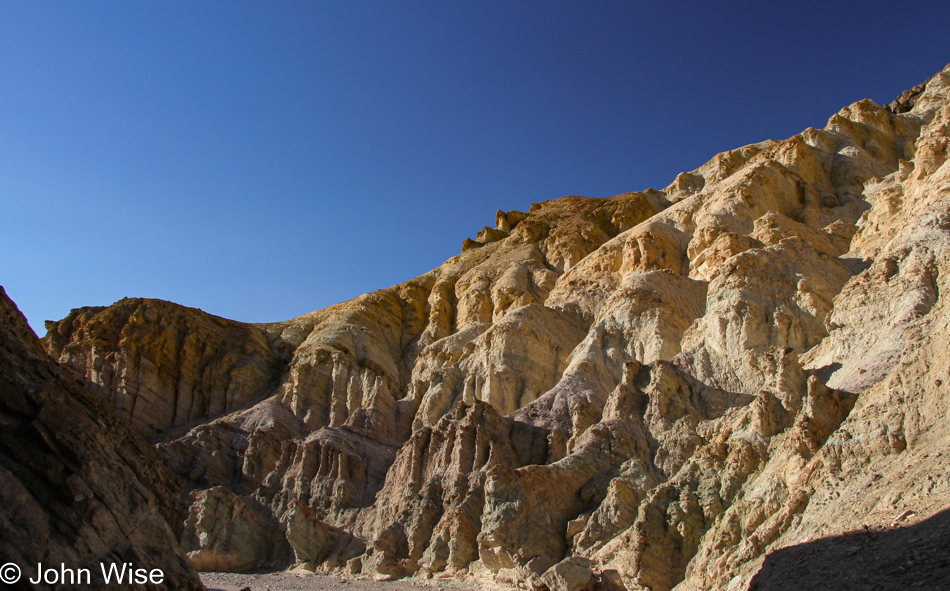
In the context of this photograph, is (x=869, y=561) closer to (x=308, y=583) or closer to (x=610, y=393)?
(x=610, y=393)

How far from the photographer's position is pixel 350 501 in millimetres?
41969

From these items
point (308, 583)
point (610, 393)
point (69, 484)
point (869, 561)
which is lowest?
point (308, 583)

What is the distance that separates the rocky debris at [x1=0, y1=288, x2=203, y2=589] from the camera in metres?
13.3

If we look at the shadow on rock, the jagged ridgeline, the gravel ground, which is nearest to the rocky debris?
the gravel ground

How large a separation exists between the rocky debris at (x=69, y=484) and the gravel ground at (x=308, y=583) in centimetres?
1316

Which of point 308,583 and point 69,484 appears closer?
point 69,484

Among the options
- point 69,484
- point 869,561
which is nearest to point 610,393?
point 869,561

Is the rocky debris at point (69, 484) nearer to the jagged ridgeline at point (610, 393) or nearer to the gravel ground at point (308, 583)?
the gravel ground at point (308, 583)

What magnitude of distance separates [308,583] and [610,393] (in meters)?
16.8

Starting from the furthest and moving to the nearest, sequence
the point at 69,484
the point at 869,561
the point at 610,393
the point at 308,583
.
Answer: the point at 610,393, the point at 308,583, the point at 869,561, the point at 69,484

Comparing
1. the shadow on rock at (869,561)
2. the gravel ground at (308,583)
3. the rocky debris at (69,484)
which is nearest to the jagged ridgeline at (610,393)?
the shadow on rock at (869,561)

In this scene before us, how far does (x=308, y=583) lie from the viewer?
32.3 metres

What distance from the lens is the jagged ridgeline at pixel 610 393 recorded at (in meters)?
22.4

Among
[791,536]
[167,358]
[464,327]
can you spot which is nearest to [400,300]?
[464,327]
